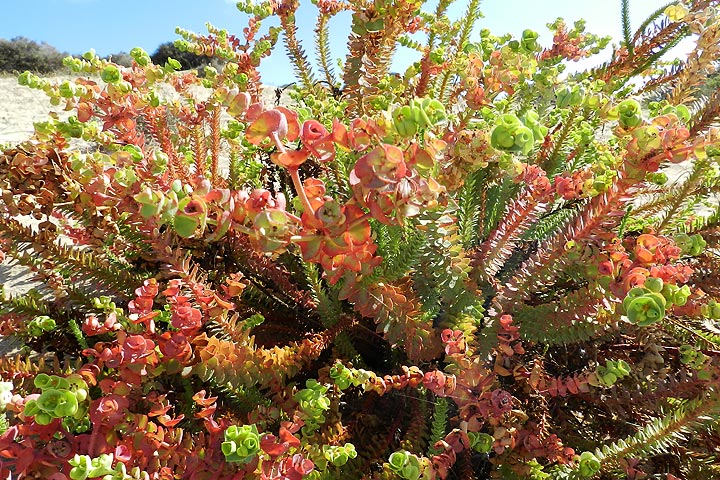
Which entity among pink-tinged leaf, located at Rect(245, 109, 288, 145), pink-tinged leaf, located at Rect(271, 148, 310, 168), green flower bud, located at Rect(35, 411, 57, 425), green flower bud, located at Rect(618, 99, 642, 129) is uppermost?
green flower bud, located at Rect(618, 99, 642, 129)

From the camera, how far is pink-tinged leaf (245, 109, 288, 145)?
52 cm

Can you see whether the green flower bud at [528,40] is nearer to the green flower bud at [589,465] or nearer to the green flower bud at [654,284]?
the green flower bud at [654,284]

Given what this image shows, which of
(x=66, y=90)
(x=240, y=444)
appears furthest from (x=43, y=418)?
(x=66, y=90)

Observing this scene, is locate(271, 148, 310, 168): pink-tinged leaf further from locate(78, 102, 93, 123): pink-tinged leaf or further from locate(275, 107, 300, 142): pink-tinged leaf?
locate(78, 102, 93, 123): pink-tinged leaf

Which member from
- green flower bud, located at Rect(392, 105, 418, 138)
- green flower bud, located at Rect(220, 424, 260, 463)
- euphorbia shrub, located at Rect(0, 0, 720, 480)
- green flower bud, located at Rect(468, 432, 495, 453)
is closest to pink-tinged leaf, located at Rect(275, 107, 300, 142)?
euphorbia shrub, located at Rect(0, 0, 720, 480)

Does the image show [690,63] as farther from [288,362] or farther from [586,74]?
[288,362]

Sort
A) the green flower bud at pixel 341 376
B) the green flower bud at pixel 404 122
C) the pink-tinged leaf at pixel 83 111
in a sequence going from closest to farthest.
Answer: the green flower bud at pixel 404 122 → the green flower bud at pixel 341 376 → the pink-tinged leaf at pixel 83 111

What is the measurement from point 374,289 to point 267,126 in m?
0.35

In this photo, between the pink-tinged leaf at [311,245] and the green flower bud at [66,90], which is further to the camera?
the green flower bud at [66,90]


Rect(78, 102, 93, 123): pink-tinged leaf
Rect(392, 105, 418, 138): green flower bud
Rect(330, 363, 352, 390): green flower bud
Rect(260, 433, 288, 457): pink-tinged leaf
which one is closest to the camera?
Rect(392, 105, 418, 138): green flower bud

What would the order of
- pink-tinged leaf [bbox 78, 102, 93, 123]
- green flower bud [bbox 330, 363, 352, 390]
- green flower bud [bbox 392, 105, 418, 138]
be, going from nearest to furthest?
green flower bud [bbox 392, 105, 418, 138], green flower bud [bbox 330, 363, 352, 390], pink-tinged leaf [bbox 78, 102, 93, 123]

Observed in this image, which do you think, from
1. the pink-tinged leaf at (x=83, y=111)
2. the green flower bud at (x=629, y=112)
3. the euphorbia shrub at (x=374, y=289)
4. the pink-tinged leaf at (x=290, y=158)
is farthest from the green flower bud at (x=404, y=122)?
the pink-tinged leaf at (x=83, y=111)

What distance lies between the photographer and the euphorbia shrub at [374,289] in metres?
0.56

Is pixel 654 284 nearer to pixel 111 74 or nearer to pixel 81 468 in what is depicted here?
pixel 81 468
